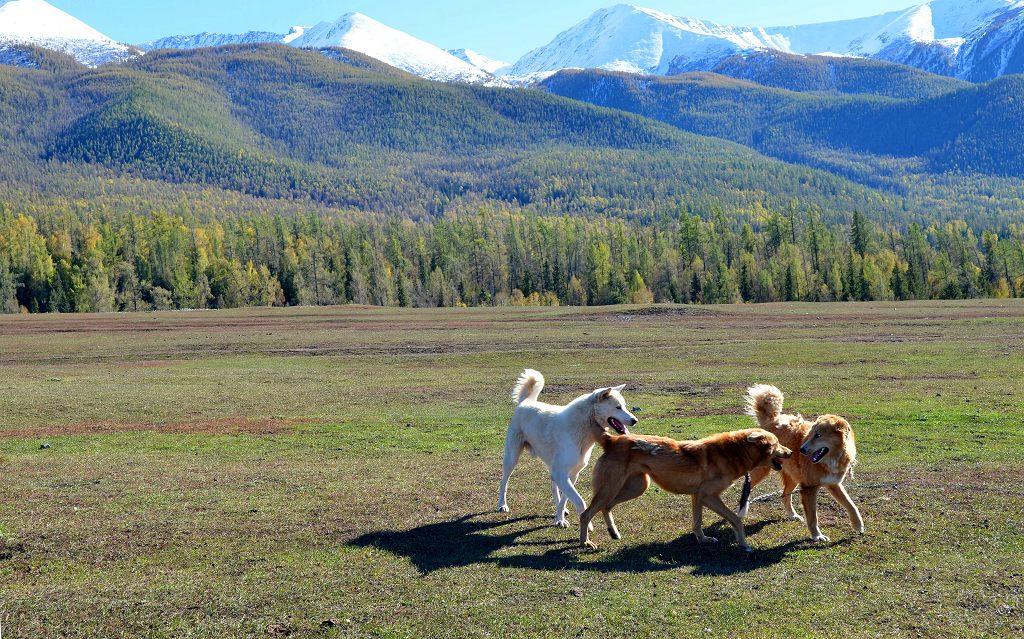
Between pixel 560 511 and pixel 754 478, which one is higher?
pixel 754 478

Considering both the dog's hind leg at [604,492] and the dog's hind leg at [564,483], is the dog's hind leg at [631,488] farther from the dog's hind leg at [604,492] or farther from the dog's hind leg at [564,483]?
the dog's hind leg at [564,483]

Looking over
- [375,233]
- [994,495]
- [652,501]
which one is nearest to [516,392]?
[652,501]

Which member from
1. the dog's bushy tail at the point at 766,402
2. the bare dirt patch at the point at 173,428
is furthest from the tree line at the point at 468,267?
the dog's bushy tail at the point at 766,402

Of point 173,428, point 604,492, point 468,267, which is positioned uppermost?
point 468,267

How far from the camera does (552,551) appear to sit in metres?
11.7

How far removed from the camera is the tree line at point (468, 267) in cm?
12288

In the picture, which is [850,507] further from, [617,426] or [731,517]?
[617,426]

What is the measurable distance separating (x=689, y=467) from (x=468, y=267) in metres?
138

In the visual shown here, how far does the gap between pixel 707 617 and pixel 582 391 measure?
70.0ft

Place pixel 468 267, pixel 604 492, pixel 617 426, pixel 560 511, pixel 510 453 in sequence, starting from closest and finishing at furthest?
pixel 604 492 < pixel 617 426 < pixel 560 511 < pixel 510 453 < pixel 468 267

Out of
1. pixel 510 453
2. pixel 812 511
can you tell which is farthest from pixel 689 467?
pixel 510 453

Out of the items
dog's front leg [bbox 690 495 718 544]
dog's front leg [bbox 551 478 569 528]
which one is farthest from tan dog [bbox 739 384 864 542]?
dog's front leg [bbox 551 478 569 528]

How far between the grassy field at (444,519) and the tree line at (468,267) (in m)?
92.4

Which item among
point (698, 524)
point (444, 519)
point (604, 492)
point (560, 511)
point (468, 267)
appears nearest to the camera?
point (698, 524)
